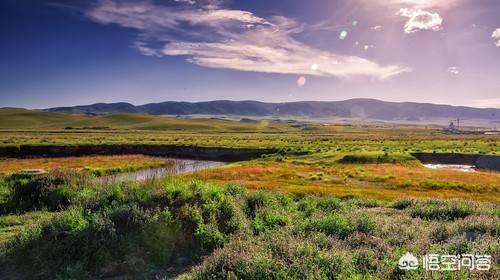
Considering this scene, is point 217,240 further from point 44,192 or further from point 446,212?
point 44,192

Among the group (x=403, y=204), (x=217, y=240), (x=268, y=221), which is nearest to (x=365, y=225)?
(x=268, y=221)

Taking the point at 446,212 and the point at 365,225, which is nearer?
the point at 365,225

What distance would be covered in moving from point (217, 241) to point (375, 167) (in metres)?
41.7

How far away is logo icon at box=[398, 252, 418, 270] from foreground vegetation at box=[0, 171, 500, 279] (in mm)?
160

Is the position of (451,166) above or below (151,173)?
below

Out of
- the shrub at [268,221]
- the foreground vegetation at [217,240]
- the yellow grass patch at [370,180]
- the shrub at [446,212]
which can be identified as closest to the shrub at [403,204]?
the shrub at [446,212]

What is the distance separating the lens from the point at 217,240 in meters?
10.7

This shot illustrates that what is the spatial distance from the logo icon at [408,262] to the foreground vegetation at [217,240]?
0.16m

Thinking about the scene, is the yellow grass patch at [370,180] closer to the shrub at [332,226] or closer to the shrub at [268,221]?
the shrub at [268,221]

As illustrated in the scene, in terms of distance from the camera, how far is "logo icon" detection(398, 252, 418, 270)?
7.13 m

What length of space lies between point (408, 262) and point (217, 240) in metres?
5.58

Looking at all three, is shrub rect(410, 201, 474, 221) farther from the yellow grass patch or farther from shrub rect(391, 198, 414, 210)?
the yellow grass patch

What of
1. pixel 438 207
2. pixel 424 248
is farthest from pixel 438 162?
pixel 424 248

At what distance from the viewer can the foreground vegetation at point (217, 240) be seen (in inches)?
295
